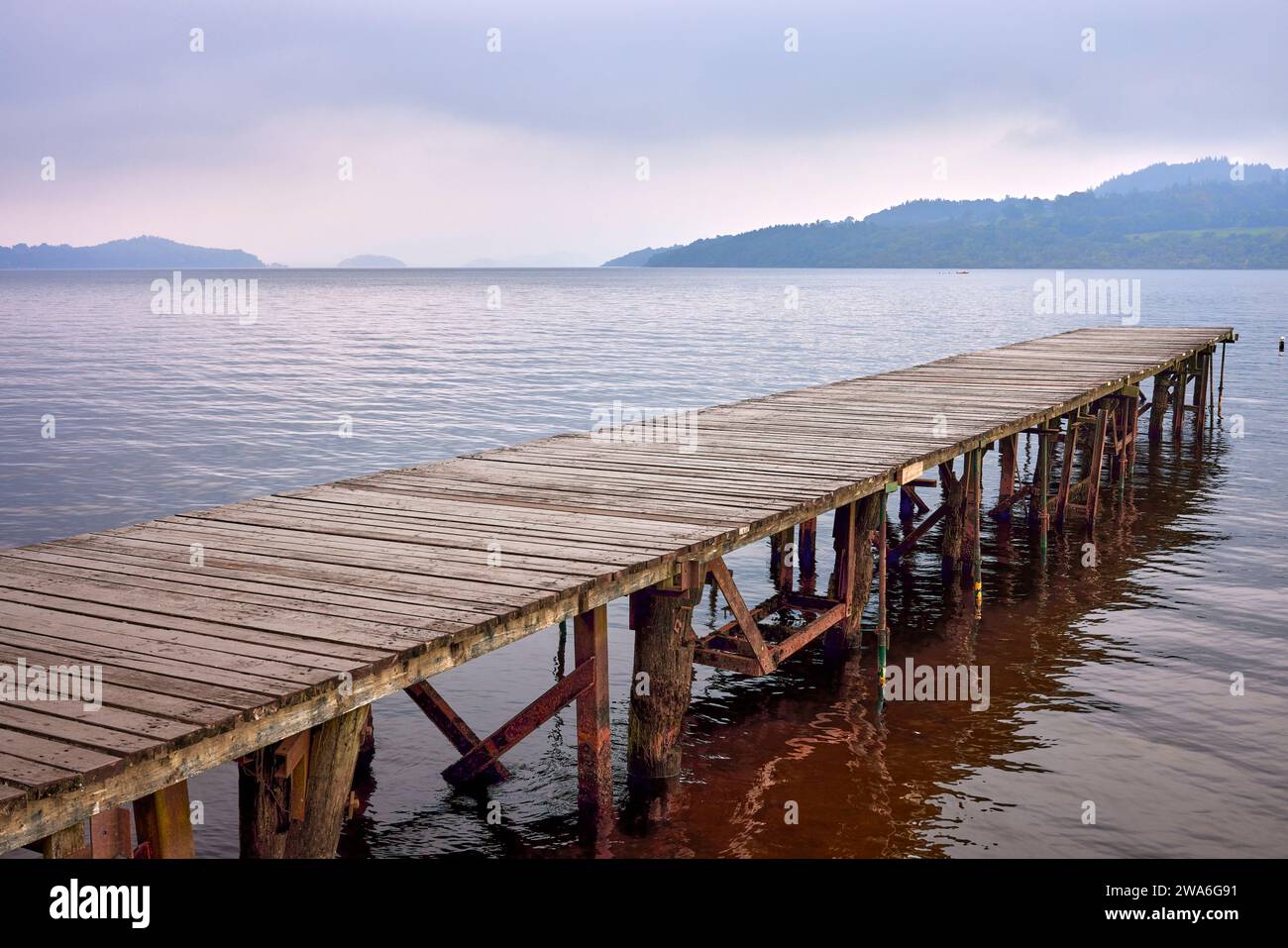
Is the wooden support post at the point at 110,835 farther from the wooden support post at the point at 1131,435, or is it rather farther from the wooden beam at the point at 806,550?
the wooden support post at the point at 1131,435

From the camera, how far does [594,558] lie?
778 cm

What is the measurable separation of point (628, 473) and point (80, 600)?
209 inches

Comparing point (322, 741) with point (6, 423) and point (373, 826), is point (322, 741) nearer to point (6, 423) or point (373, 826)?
point (373, 826)

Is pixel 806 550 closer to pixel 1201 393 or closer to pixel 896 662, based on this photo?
pixel 896 662

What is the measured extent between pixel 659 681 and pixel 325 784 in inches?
130

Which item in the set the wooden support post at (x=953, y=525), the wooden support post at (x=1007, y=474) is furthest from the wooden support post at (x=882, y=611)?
the wooden support post at (x=1007, y=474)

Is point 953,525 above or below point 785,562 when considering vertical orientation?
above

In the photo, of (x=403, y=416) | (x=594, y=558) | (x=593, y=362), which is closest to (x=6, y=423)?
(x=403, y=416)

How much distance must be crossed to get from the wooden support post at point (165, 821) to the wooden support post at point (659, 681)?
3759 mm

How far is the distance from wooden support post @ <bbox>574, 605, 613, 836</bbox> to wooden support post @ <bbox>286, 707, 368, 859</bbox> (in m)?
2.19

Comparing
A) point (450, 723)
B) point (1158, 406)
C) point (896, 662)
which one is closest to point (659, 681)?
point (450, 723)

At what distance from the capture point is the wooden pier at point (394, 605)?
5039mm

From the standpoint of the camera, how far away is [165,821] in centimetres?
538

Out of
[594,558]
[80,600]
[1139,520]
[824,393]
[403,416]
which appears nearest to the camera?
[80,600]
